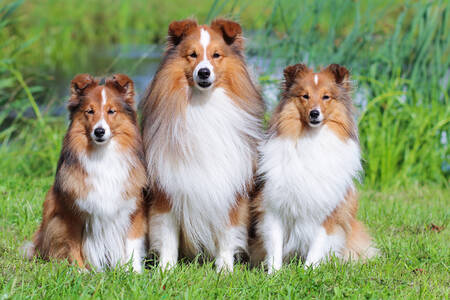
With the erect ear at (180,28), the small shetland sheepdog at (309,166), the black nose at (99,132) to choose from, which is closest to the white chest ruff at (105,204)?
the black nose at (99,132)

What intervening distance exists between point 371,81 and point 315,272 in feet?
12.8

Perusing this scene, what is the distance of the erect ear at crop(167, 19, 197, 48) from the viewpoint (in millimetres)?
4445

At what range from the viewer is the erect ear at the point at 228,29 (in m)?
4.48

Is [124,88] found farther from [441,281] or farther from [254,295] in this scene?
[441,281]

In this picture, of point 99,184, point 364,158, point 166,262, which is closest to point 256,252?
point 166,262

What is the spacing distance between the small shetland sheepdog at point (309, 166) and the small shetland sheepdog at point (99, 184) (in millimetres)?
1000

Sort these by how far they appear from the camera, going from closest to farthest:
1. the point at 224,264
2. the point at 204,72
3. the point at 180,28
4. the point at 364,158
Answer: the point at 204,72 < the point at 180,28 < the point at 224,264 < the point at 364,158

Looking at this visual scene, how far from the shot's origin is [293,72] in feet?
14.9

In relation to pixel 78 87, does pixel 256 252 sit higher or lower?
lower

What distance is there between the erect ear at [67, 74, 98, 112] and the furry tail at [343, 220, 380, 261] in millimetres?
2372

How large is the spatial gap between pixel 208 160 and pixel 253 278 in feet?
3.10

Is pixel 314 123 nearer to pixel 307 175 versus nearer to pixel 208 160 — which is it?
pixel 307 175

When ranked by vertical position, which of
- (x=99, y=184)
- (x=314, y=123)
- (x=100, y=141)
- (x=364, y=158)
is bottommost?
(x=364, y=158)

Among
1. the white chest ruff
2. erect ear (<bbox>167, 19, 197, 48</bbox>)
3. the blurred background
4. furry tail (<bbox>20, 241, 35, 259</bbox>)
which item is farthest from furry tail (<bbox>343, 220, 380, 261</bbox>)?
the blurred background
